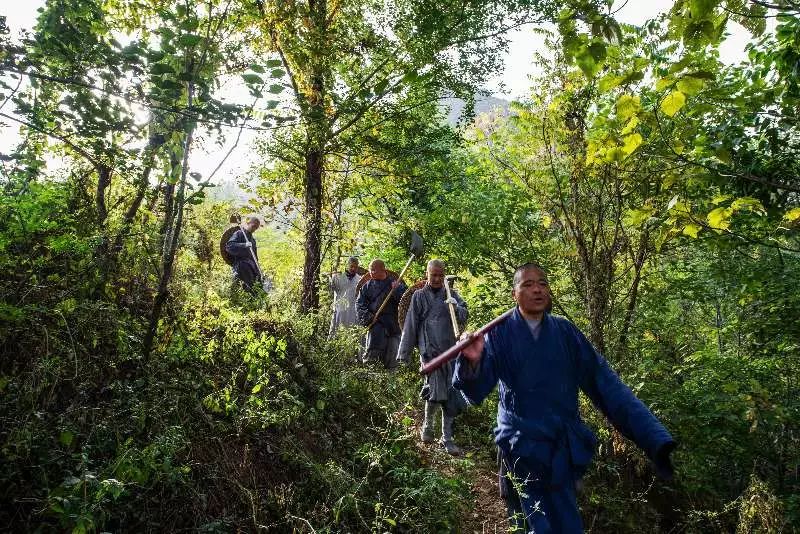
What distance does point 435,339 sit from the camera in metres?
6.70

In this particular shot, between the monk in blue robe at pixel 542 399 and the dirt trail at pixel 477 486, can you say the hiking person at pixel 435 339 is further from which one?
the monk in blue robe at pixel 542 399

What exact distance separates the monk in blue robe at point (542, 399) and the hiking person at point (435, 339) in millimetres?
2760

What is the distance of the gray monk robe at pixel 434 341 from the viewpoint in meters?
6.44

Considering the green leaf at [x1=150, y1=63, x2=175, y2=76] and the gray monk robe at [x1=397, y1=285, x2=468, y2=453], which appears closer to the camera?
the green leaf at [x1=150, y1=63, x2=175, y2=76]

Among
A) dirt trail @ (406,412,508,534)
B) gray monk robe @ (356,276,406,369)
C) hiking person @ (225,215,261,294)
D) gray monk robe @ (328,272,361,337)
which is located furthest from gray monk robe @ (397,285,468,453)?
hiking person @ (225,215,261,294)

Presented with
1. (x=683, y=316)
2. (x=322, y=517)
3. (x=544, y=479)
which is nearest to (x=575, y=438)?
(x=544, y=479)

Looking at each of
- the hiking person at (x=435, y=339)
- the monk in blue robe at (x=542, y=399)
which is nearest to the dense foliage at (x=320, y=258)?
the hiking person at (x=435, y=339)

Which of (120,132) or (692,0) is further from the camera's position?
(120,132)

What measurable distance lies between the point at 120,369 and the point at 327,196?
5917 mm

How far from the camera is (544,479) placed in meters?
3.37

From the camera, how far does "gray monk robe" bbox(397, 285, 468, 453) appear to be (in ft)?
21.1

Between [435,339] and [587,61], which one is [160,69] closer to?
[587,61]

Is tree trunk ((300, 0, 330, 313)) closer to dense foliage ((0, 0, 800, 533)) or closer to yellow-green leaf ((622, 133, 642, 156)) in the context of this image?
dense foliage ((0, 0, 800, 533))

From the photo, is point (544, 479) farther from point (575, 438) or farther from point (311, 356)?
point (311, 356)
